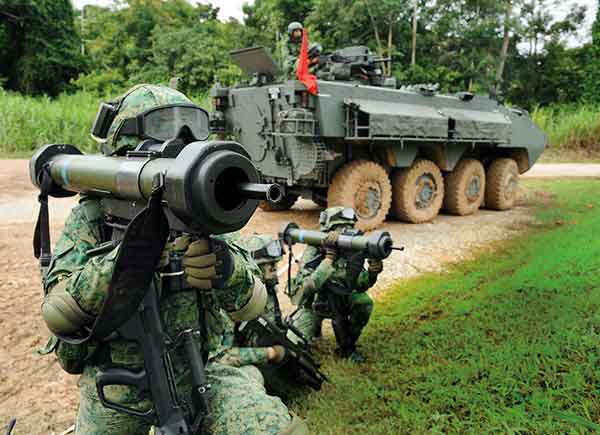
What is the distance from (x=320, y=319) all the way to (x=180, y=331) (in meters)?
2.20

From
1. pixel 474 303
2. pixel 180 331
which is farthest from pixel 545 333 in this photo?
pixel 180 331

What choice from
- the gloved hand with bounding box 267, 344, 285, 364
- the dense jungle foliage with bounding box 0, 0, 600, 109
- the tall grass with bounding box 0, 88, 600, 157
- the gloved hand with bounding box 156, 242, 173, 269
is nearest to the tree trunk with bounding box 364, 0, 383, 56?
the dense jungle foliage with bounding box 0, 0, 600, 109

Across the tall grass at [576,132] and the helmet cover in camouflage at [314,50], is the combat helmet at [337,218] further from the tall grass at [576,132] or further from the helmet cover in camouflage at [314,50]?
the tall grass at [576,132]

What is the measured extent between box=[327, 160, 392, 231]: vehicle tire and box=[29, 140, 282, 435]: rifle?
5.67 meters

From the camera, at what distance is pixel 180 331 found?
72.2 inches

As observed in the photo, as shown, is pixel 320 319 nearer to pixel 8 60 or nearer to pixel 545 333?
pixel 545 333

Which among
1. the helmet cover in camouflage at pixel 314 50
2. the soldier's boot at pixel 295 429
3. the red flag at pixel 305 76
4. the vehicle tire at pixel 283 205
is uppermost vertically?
the helmet cover in camouflage at pixel 314 50

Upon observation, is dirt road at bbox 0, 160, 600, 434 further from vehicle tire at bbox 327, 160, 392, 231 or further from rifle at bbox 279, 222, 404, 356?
rifle at bbox 279, 222, 404, 356

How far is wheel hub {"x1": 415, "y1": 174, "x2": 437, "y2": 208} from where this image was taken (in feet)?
28.2

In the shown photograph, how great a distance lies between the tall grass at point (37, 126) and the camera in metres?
13.1

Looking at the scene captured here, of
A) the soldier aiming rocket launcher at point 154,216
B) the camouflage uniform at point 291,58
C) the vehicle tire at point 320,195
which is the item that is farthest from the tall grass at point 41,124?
the soldier aiming rocket launcher at point 154,216

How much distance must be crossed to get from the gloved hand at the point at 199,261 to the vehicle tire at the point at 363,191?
599 cm

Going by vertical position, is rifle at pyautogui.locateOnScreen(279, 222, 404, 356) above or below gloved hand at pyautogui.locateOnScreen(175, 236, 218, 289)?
below

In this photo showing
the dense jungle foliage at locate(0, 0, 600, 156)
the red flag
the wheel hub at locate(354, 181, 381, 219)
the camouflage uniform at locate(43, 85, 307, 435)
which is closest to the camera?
the camouflage uniform at locate(43, 85, 307, 435)
